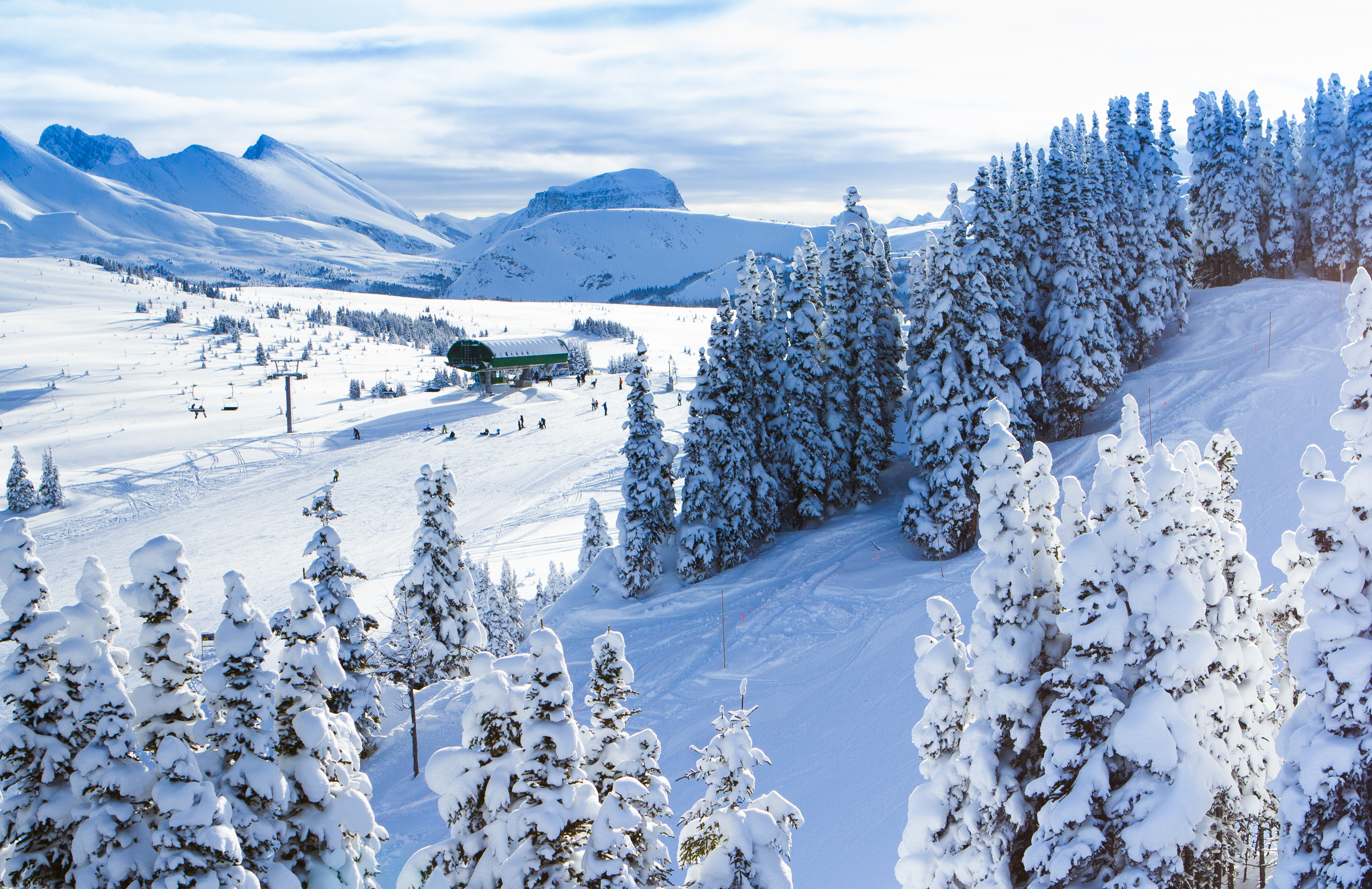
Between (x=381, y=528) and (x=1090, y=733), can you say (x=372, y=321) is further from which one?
(x=1090, y=733)

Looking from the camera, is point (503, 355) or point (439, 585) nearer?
point (439, 585)

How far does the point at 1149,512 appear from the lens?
1059 centimetres

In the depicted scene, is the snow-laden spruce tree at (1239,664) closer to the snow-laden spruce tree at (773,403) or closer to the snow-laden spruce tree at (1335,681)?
the snow-laden spruce tree at (1335,681)

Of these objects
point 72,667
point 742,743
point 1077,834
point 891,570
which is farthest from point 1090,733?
point 891,570

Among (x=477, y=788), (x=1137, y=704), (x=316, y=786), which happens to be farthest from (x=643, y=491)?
(x=1137, y=704)

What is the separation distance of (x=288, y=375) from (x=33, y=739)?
79.7 metres

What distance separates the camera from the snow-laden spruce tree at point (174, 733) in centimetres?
953

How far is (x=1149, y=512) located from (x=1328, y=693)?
2.64 meters

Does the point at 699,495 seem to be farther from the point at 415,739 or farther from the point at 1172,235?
the point at 1172,235

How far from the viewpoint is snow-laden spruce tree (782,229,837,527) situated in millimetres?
37688

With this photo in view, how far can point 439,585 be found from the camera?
29688 mm

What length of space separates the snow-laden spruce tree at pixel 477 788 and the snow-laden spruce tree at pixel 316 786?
7.25ft

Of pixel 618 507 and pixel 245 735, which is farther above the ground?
pixel 245 735

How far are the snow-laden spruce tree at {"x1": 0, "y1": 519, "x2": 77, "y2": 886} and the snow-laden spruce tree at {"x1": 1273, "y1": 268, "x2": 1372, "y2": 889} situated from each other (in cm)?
1419
